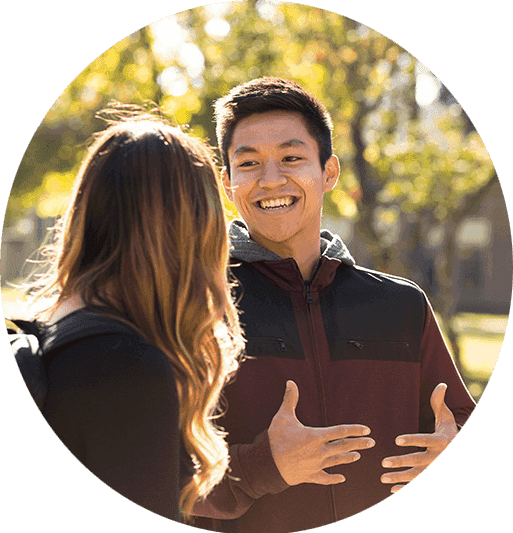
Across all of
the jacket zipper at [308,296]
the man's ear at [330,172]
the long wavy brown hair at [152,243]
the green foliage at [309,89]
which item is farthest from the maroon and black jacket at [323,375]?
the green foliage at [309,89]

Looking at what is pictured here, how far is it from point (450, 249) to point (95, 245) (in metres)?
5.28

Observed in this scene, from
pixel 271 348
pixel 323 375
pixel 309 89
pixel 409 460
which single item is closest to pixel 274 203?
pixel 271 348

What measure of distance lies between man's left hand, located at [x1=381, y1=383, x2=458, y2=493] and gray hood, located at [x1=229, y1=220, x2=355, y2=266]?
0.65m

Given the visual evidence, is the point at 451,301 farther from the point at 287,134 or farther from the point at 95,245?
the point at 95,245

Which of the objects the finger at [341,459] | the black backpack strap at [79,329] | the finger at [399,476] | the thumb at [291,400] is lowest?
the finger at [399,476]

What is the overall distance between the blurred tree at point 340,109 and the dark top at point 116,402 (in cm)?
277

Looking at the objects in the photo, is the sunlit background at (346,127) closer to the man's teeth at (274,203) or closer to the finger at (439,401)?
the man's teeth at (274,203)

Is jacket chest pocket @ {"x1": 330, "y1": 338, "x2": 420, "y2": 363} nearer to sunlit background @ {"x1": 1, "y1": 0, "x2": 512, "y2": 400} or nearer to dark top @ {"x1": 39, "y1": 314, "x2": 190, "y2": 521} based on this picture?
dark top @ {"x1": 39, "y1": 314, "x2": 190, "y2": 521}

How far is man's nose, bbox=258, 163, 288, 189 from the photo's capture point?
2264mm

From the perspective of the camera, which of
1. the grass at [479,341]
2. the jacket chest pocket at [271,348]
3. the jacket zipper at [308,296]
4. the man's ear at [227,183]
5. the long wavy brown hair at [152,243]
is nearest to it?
the long wavy brown hair at [152,243]

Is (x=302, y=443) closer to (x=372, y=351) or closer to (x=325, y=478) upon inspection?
(x=325, y=478)

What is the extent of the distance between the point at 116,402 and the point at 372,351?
4.06 feet

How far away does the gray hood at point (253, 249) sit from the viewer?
2287 mm

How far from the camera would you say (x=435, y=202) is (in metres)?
5.99
